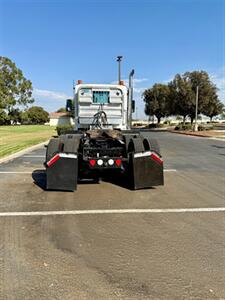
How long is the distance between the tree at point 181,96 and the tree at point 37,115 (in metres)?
73.6

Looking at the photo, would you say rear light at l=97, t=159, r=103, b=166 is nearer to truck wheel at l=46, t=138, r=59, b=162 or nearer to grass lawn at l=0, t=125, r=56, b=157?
truck wheel at l=46, t=138, r=59, b=162

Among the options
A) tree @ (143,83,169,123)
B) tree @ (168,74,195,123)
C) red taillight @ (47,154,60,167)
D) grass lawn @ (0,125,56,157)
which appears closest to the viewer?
red taillight @ (47,154,60,167)

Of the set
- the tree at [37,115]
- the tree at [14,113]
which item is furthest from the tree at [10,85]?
the tree at [37,115]

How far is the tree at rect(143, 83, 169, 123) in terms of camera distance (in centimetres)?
5838

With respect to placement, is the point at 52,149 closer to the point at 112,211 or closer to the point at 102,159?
the point at 102,159

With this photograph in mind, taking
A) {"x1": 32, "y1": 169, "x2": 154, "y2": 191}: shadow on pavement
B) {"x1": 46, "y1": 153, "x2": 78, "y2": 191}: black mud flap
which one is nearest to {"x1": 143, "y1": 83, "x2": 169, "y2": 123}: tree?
{"x1": 32, "y1": 169, "x2": 154, "y2": 191}: shadow on pavement

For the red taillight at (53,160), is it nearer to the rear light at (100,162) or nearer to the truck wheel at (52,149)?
the truck wheel at (52,149)

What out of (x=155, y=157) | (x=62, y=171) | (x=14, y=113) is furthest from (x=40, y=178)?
(x=14, y=113)

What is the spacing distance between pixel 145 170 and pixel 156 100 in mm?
54012

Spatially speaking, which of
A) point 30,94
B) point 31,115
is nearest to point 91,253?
point 30,94

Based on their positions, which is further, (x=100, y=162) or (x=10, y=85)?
(x=10, y=85)

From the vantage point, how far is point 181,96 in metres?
47.2

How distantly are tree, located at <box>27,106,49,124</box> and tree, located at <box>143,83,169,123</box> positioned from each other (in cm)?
6239

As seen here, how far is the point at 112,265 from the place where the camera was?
10.9 ft
